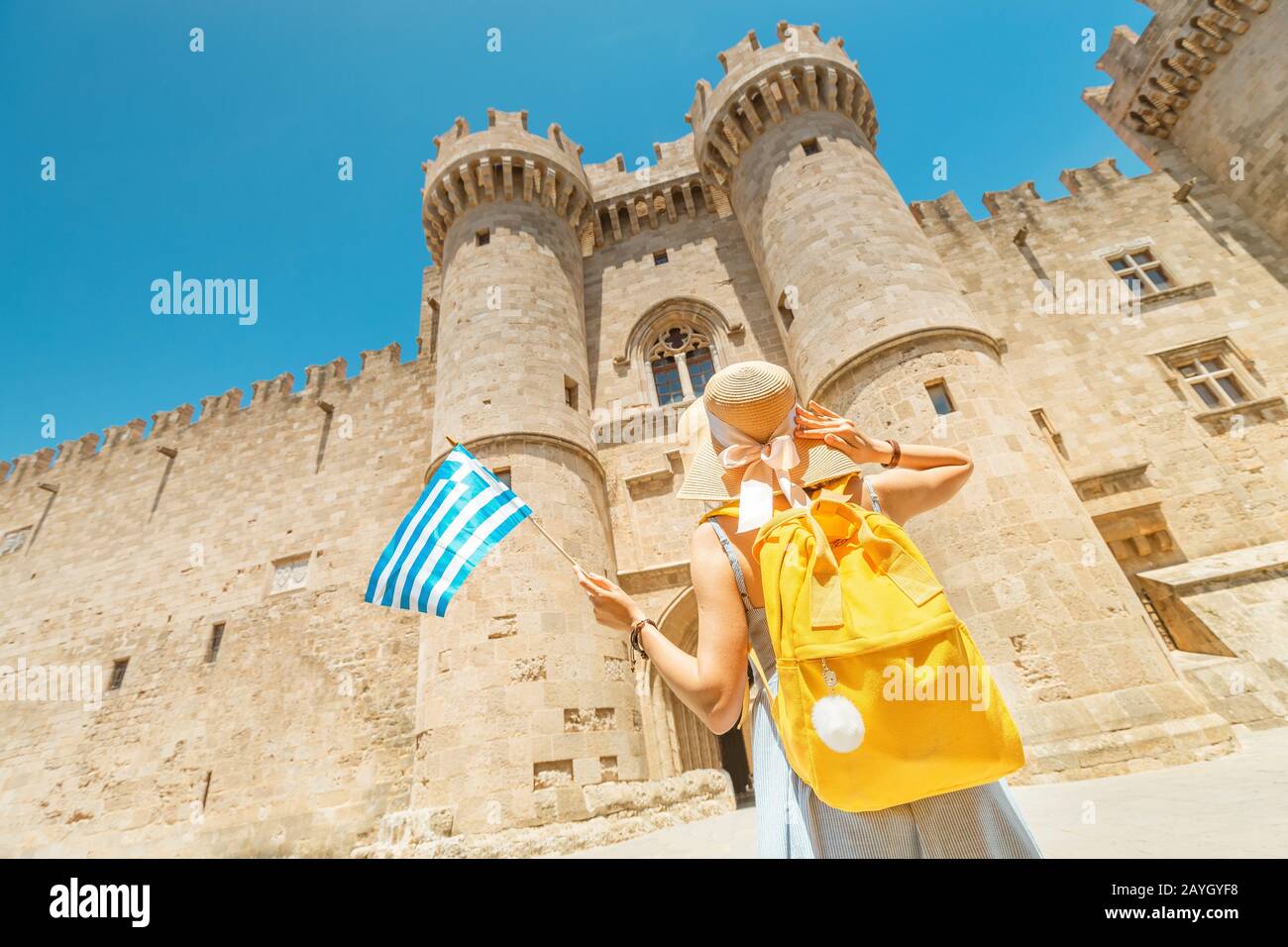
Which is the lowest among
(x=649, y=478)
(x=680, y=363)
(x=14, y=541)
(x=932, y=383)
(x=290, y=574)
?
(x=932, y=383)

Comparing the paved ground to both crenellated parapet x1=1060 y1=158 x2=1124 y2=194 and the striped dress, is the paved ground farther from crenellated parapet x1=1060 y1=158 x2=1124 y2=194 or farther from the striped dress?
crenellated parapet x1=1060 y1=158 x2=1124 y2=194

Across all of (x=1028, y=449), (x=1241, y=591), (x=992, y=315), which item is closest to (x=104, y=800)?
(x=1028, y=449)

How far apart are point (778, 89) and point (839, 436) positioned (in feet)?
40.0

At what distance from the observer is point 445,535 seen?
4.55m

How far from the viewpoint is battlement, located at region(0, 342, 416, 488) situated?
46.2 feet

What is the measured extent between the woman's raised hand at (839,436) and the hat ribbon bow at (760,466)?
49 mm

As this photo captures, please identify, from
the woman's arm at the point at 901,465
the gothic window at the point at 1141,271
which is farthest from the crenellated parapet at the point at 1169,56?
the woman's arm at the point at 901,465

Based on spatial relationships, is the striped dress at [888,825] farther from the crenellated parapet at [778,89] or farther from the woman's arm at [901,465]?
the crenellated parapet at [778,89]

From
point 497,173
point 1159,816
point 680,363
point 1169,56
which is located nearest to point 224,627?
point 680,363

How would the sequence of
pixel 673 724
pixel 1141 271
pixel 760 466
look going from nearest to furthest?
pixel 760 466, pixel 673 724, pixel 1141 271

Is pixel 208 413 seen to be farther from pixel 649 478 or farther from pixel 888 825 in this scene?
pixel 888 825

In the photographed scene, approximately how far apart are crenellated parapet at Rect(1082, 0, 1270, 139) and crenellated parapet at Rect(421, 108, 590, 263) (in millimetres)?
13377

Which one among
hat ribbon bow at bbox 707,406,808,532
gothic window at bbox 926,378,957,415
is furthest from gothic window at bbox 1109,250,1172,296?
hat ribbon bow at bbox 707,406,808,532
